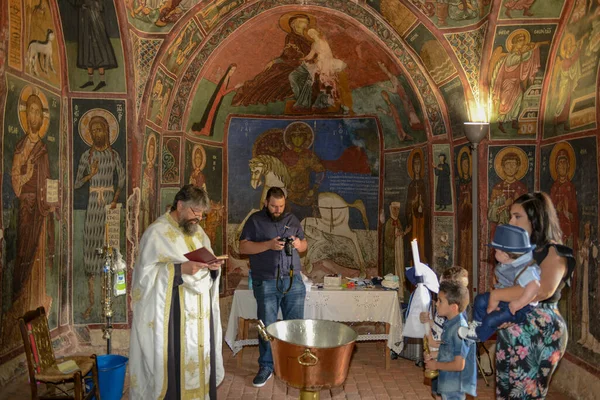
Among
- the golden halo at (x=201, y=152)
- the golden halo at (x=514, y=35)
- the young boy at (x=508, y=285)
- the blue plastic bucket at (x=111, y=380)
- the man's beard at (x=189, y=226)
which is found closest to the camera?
the young boy at (x=508, y=285)

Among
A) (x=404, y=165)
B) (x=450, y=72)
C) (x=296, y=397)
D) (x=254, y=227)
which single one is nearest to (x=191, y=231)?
(x=254, y=227)

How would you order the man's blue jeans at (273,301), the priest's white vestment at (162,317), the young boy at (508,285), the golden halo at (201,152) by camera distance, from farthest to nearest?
the golden halo at (201,152) → the man's blue jeans at (273,301) → the priest's white vestment at (162,317) → the young boy at (508,285)

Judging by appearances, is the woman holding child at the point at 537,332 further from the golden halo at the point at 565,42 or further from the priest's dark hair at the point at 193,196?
the golden halo at the point at 565,42

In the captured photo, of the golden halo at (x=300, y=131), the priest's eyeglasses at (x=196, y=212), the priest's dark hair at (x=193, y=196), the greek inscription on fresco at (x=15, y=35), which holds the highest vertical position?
the greek inscription on fresco at (x=15, y=35)

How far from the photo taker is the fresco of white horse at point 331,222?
10.8m

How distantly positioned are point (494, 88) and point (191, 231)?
4854 mm

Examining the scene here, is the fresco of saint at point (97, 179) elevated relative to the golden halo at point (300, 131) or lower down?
lower down

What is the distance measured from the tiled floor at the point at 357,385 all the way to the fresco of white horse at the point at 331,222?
3169 mm

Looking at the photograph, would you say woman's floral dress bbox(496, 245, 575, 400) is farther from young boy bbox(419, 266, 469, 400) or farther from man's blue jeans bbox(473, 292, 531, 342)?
young boy bbox(419, 266, 469, 400)

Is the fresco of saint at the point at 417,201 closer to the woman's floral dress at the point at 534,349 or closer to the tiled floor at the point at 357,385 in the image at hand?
the tiled floor at the point at 357,385

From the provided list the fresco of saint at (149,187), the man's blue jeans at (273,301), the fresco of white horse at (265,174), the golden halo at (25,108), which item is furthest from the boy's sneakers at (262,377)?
the fresco of white horse at (265,174)

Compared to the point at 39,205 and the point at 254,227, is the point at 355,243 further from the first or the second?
→ the point at 39,205

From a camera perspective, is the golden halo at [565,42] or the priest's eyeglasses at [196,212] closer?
the priest's eyeglasses at [196,212]

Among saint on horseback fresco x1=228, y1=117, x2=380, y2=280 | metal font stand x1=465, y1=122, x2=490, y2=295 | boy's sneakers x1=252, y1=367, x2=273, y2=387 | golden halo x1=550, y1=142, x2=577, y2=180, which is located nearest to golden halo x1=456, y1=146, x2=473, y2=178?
metal font stand x1=465, y1=122, x2=490, y2=295
